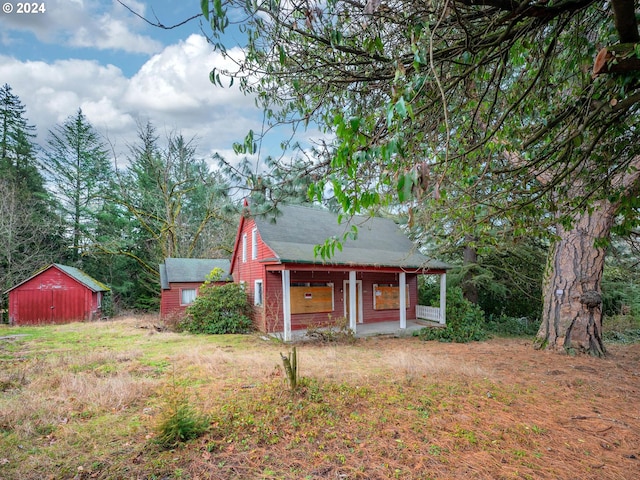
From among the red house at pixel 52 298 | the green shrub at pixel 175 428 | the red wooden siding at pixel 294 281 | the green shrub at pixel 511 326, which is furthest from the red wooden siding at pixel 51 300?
the green shrub at pixel 511 326

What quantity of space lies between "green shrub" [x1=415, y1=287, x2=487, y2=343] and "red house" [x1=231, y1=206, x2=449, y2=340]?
510mm

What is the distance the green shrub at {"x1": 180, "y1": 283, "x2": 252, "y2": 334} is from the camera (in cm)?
1274

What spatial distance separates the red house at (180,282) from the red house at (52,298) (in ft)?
12.9

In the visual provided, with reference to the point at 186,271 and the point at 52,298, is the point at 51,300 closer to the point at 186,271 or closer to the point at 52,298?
the point at 52,298

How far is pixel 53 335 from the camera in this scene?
11.8 m

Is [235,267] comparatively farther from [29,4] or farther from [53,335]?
[29,4]

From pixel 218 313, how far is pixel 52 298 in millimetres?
10057

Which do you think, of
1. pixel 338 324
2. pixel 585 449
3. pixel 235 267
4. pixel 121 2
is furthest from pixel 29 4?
pixel 235 267

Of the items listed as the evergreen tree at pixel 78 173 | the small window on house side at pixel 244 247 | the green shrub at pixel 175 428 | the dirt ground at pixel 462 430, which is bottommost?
the dirt ground at pixel 462 430

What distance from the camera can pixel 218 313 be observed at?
13.0 metres

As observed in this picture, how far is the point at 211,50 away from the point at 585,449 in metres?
5.41

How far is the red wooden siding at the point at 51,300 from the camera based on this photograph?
53.0 ft

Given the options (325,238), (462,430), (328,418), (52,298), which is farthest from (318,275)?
(52,298)

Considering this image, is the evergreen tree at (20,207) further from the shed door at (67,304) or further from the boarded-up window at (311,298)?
the boarded-up window at (311,298)
